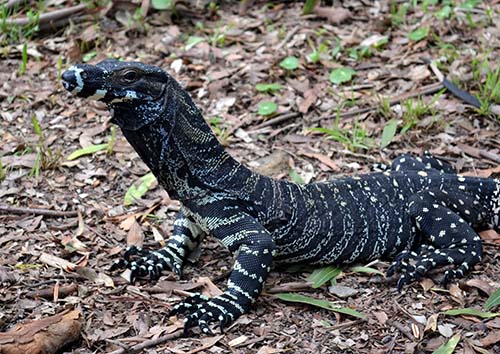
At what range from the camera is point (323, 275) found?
815 centimetres

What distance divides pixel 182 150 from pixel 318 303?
1.97m

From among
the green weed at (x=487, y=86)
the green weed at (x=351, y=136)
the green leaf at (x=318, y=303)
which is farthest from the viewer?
the green weed at (x=487, y=86)

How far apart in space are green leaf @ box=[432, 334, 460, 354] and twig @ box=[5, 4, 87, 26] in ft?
28.0

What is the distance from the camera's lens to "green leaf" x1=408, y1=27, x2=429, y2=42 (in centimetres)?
1218

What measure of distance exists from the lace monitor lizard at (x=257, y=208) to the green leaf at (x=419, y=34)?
3.76 meters

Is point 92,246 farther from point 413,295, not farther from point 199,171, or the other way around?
point 413,295

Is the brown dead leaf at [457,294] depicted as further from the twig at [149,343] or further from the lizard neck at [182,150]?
the twig at [149,343]

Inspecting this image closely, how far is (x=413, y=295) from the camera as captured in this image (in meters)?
7.83

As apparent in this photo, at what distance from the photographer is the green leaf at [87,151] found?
10.1m

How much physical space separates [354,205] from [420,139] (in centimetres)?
243

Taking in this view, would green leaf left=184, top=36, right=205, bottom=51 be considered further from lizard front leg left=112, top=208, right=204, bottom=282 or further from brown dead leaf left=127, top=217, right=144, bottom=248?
lizard front leg left=112, top=208, right=204, bottom=282

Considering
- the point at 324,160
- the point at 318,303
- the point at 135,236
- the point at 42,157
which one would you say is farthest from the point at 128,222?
the point at 324,160

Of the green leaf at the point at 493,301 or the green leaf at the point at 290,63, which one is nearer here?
the green leaf at the point at 493,301

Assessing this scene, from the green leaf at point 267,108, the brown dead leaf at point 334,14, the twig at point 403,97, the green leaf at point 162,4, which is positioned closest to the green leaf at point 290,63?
the green leaf at point 267,108
